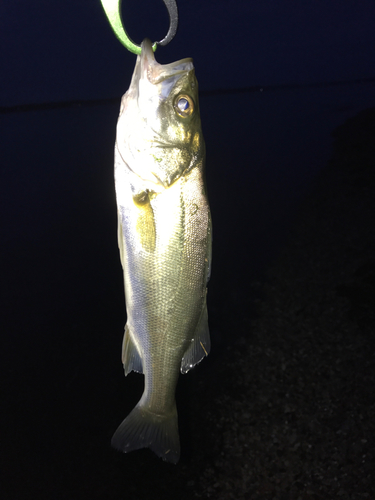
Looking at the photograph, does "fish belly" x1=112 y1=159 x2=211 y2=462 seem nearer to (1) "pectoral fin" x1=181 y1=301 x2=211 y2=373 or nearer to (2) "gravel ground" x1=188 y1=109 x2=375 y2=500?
(1) "pectoral fin" x1=181 y1=301 x2=211 y2=373

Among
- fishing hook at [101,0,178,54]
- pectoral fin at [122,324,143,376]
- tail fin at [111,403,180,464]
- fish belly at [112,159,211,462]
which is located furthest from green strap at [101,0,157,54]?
tail fin at [111,403,180,464]

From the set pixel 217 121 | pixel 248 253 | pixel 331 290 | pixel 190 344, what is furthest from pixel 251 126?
pixel 190 344

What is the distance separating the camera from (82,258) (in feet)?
23.3

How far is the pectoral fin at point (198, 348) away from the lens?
5.55 feet

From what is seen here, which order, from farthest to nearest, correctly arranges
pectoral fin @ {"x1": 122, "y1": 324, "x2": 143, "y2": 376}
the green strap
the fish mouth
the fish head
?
1. pectoral fin @ {"x1": 122, "y1": 324, "x2": 143, "y2": 376}
2. the fish head
3. the fish mouth
4. the green strap

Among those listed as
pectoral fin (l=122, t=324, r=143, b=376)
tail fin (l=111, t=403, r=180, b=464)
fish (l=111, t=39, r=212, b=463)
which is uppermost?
fish (l=111, t=39, r=212, b=463)

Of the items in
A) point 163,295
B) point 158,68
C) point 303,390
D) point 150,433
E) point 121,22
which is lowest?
point 303,390

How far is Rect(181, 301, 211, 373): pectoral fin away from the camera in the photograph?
5.55 feet

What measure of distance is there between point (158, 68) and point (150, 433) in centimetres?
184

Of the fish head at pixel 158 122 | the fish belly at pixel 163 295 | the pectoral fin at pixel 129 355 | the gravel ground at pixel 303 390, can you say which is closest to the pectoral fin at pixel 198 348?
the fish belly at pixel 163 295

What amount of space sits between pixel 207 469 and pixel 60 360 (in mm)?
2518

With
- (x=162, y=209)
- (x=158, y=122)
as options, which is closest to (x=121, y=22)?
(x=158, y=122)

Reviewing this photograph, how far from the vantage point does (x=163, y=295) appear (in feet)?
5.08

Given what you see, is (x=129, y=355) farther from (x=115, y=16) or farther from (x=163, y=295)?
(x=115, y=16)
